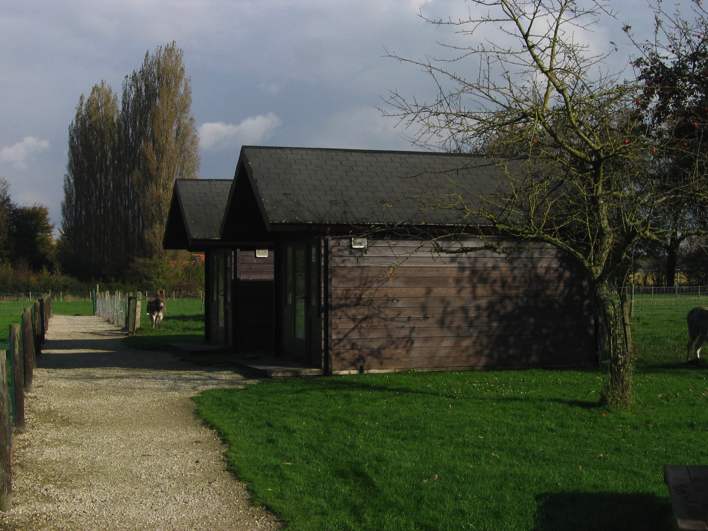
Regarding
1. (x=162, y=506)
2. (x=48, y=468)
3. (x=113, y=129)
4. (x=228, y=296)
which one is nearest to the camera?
(x=162, y=506)

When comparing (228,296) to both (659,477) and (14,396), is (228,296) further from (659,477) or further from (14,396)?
(659,477)

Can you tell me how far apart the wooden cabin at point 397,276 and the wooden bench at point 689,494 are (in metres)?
7.13

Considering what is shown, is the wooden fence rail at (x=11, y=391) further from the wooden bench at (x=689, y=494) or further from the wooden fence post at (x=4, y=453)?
the wooden bench at (x=689, y=494)

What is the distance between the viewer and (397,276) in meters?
12.4

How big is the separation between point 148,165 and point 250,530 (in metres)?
51.4

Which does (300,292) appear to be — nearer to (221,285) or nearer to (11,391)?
(221,285)

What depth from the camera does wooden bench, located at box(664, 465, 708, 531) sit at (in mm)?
3559

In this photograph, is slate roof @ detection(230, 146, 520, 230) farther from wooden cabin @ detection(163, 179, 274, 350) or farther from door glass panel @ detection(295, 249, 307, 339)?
wooden cabin @ detection(163, 179, 274, 350)

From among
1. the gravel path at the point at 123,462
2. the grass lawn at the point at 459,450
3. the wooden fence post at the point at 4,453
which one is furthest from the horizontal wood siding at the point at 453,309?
the wooden fence post at the point at 4,453

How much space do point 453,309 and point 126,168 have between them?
48.5 metres

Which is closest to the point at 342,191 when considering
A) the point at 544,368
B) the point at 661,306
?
the point at 544,368

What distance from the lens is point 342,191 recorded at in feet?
41.7

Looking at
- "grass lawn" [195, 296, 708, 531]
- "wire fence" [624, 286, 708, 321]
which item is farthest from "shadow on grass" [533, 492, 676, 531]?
"wire fence" [624, 286, 708, 321]

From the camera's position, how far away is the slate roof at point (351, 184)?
1205 cm
